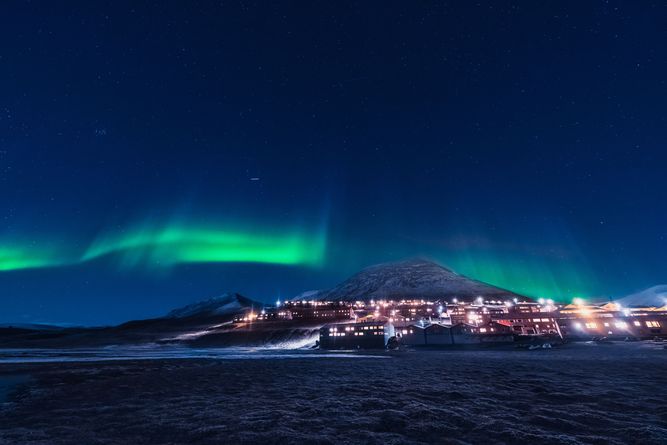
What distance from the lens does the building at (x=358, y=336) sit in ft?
310

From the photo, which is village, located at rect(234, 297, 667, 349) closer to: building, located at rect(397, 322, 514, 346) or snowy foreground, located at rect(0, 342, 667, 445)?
building, located at rect(397, 322, 514, 346)

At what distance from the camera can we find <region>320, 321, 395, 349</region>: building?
310ft

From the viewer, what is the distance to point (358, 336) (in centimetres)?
9762

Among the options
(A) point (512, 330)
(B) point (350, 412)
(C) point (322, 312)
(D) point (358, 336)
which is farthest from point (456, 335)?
(B) point (350, 412)

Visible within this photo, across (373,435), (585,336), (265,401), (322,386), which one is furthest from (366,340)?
(373,435)

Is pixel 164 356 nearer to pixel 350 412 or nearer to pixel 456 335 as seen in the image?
pixel 350 412

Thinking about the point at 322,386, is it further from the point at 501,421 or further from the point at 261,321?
the point at 261,321

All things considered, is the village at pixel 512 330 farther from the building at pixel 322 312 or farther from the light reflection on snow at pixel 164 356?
the building at pixel 322 312

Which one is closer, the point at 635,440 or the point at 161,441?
the point at 635,440

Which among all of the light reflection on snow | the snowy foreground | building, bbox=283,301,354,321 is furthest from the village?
the snowy foreground

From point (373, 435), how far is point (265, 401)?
30.1ft

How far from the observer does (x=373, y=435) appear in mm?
11305

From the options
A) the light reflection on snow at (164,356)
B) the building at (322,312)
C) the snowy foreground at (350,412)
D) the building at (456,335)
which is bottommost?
the snowy foreground at (350,412)

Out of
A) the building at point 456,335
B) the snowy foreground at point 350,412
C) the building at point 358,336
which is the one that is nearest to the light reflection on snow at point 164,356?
the building at point 358,336
